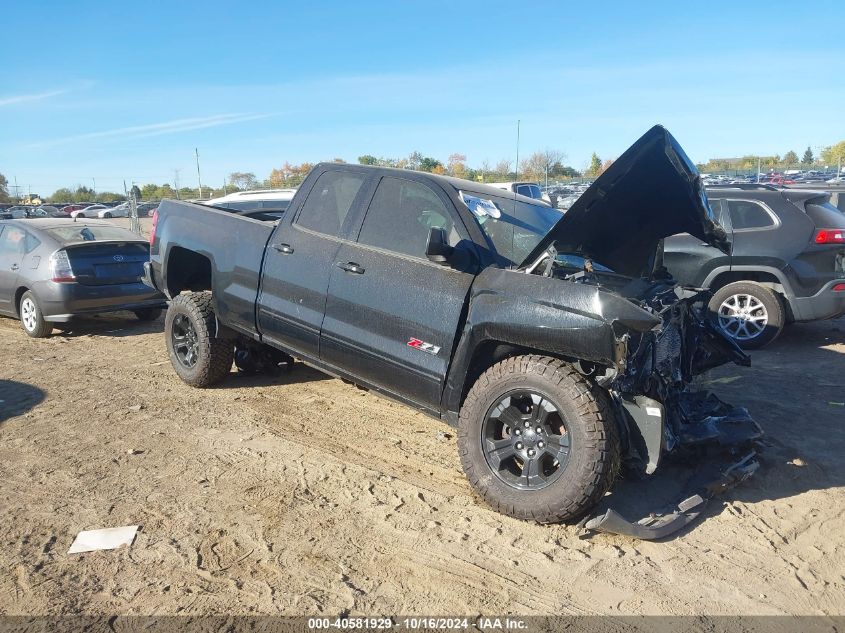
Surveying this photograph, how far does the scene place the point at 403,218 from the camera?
4586mm

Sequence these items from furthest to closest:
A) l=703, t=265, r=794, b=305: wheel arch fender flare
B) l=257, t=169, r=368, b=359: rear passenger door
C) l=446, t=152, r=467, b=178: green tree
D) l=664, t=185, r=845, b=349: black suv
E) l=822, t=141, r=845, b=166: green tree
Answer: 1. l=822, t=141, r=845, b=166: green tree
2. l=446, t=152, r=467, b=178: green tree
3. l=703, t=265, r=794, b=305: wheel arch fender flare
4. l=664, t=185, r=845, b=349: black suv
5. l=257, t=169, r=368, b=359: rear passenger door

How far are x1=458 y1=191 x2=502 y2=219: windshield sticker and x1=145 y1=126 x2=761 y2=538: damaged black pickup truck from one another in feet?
0.05

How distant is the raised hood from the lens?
3.75 meters

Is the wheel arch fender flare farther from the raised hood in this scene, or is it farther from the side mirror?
the side mirror

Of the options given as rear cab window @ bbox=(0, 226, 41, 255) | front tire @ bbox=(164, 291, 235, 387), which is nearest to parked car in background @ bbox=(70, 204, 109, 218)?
rear cab window @ bbox=(0, 226, 41, 255)

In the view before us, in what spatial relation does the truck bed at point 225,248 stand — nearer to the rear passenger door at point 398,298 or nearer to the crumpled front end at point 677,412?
the rear passenger door at point 398,298

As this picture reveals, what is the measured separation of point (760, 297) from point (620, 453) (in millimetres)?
5230

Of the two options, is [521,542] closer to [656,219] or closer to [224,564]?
[224,564]

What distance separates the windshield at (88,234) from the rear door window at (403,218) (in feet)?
17.8

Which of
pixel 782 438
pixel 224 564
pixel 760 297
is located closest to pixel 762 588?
pixel 782 438

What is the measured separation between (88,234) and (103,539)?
6.50 metres

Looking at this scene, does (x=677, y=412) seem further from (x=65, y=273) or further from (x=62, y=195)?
(x=62, y=195)

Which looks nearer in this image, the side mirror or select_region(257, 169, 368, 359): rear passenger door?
the side mirror

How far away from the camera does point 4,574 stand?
3.11 m
